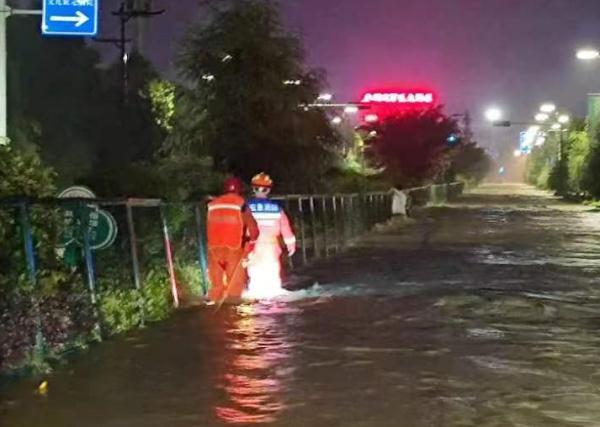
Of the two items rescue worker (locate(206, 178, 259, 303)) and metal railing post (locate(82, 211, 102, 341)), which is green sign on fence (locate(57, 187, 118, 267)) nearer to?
metal railing post (locate(82, 211, 102, 341))

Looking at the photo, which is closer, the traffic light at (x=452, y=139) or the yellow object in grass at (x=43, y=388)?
the yellow object in grass at (x=43, y=388)

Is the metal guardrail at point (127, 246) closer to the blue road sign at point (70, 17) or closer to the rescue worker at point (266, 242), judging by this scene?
the rescue worker at point (266, 242)

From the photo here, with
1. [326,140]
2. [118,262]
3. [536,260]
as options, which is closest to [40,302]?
[118,262]

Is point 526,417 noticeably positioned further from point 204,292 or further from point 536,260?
point 536,260

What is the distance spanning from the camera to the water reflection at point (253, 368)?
779cm

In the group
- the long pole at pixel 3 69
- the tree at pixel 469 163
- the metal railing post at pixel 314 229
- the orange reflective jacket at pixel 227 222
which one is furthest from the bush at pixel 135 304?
the tree at pixel 469 163

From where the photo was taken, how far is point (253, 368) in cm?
939

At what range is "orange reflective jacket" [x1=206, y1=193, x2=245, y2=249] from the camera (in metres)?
13.2

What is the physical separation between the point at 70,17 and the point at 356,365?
7.91 m

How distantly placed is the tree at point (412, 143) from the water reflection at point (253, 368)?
46322 mm

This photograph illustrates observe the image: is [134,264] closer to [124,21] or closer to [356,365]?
[356,365]

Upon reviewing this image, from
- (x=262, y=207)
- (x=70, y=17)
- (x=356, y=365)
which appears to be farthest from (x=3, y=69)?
(x=356, y=365)

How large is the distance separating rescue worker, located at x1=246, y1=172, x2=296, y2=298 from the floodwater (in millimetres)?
463

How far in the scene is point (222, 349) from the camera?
34.0 ft
